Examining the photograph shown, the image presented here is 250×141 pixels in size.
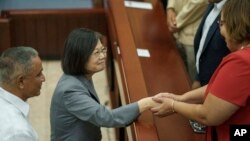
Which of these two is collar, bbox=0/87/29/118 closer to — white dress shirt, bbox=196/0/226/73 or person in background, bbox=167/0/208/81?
white dress shirt, bbox=196/0/226/73

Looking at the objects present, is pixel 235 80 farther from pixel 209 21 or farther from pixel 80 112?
pixel 209 21

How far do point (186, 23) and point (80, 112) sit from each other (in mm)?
1351

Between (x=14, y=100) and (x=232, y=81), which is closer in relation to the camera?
(x=232, y=81)

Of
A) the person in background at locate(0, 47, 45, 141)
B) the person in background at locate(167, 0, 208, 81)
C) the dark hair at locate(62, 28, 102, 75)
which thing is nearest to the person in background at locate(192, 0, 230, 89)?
the person in background at locate(167, 0, 208, 81)

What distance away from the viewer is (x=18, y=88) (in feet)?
6.48

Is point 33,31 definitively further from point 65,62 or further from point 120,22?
point 65,62

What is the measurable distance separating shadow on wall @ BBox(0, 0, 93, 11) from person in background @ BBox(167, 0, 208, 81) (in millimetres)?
2347

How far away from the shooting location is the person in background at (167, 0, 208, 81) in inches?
129

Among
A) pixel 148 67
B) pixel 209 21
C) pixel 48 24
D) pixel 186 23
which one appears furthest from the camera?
pixel 48 24

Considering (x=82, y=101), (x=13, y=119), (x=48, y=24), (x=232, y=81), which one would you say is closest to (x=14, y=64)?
(x=13, y=119)

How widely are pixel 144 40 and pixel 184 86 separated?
0.68 metres

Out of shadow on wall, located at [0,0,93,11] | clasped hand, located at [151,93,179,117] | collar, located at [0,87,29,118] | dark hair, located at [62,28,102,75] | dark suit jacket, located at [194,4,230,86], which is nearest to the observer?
collar, located at [0,87,29,118]

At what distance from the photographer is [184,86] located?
294 centimetres

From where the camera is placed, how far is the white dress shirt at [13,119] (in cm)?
174
